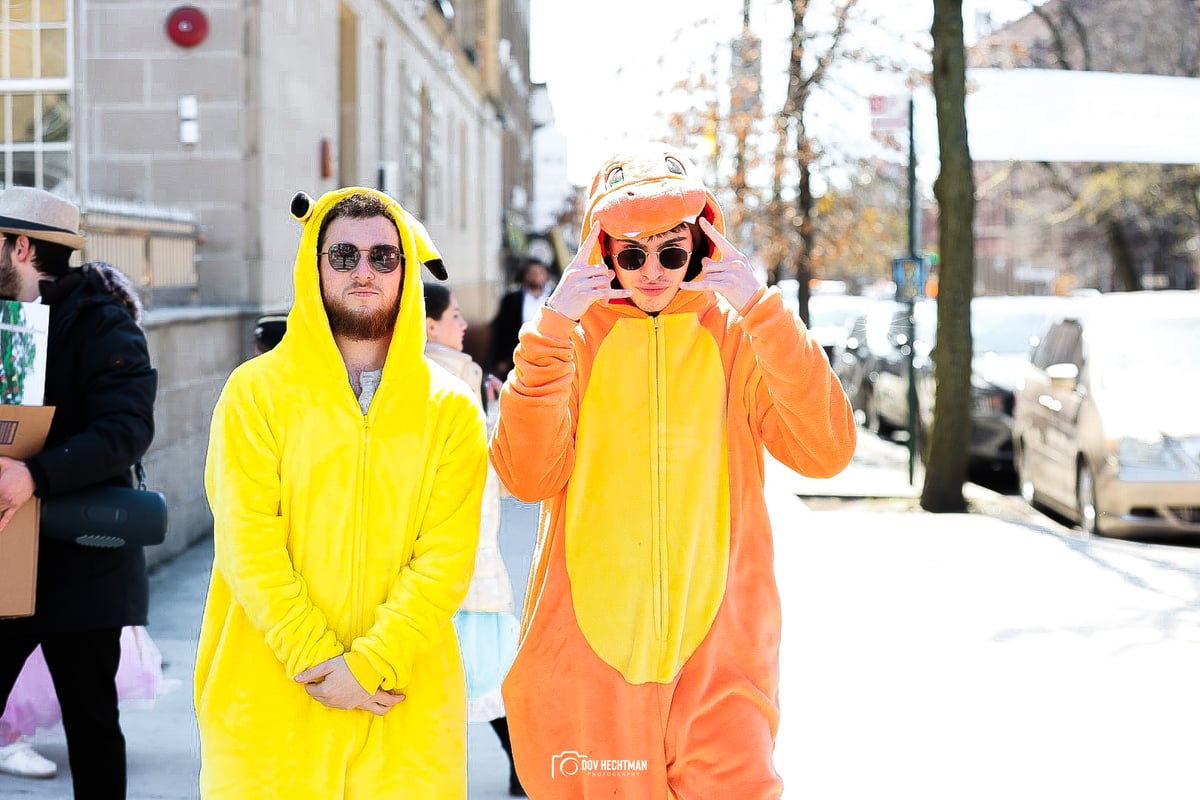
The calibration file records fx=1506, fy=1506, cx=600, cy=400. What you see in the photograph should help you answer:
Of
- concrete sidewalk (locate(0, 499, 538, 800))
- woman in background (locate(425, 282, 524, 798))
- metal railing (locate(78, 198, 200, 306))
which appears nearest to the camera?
woman in background (locate(425, 282, 524, 798))

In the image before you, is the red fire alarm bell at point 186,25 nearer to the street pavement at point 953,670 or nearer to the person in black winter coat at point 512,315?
the person in black winter coat at point 512,315

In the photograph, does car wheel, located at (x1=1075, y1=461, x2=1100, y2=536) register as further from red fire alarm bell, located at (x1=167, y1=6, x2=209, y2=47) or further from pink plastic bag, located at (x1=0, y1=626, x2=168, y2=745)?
pink plastic bag, located at (x1=0, y1=626, x2=168, y2=745)

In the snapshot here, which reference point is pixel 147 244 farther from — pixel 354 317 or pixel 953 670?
pixel 354 317

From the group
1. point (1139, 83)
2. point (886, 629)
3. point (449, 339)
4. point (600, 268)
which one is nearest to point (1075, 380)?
point (886, 629)

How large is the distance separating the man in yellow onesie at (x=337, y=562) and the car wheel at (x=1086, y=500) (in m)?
8.33

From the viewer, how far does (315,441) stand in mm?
2943

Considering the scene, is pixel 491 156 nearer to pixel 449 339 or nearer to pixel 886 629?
pixel 886 629

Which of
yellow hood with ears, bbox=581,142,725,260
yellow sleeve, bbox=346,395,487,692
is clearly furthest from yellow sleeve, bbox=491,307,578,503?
yellow hood with ears, bbox=581,142,725,260

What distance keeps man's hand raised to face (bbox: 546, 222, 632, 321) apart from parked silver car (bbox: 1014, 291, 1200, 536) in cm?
793

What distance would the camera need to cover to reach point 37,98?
10.1 meters

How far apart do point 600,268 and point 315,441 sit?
0.65 m

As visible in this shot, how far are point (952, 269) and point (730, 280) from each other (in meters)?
9.34

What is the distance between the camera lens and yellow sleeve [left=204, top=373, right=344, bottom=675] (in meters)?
2.83

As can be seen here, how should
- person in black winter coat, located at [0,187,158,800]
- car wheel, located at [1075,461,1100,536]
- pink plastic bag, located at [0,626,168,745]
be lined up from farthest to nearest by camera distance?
car wheel, located at [1075,461,1100,536] → pink plastic bag, located at [0,626,168,745] → person in black winter coat, located at [0,187,158,800]
